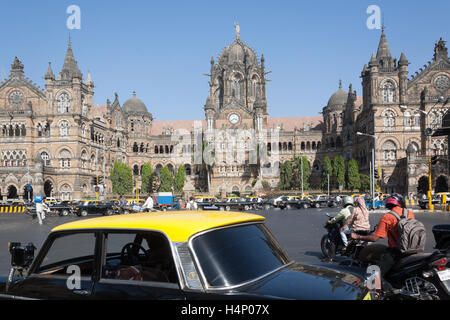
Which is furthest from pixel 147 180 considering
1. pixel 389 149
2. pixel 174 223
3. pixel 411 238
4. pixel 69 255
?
pixel 174 223

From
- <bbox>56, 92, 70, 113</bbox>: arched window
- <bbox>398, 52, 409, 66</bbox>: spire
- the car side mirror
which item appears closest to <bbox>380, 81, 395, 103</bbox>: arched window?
<bbox>398, 52, 409, 66</bbox>: spire

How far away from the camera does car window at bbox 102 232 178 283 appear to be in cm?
355

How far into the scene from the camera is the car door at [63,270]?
3.76m

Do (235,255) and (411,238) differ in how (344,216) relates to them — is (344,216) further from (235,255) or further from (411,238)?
(235,255)

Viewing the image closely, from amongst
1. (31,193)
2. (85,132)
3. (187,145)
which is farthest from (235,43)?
(31,193)

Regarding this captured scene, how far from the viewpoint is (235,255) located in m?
3.59

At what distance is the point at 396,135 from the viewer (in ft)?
183

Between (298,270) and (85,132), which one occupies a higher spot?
(85,132)

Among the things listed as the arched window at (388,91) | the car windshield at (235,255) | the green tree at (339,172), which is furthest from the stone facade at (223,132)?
the car windshield at (235,255)

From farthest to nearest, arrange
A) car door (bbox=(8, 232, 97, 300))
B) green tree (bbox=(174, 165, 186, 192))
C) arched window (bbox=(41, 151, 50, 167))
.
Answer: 1. green tree (bbox=(174, 165, 186, 192))
2. arched window (bbox=(41, 151, 50, 167))
3. car door (bbox=(8, 232, 97, 300))

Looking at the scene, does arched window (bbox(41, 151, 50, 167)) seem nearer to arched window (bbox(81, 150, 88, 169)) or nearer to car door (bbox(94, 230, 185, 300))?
arched window (bbox(81, 150, 88, 169))

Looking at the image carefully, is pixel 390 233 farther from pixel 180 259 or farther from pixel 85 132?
pixel 85 132

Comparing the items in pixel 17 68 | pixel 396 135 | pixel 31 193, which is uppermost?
pixel 17 68
